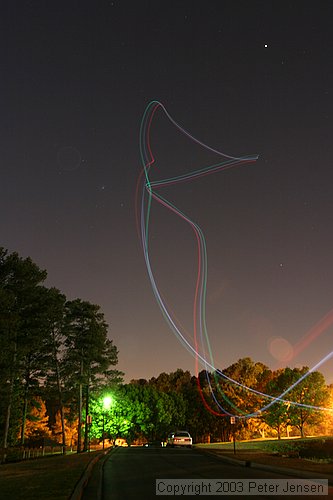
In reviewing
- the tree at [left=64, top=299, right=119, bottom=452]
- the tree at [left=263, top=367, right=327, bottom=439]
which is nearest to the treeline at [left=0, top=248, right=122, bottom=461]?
the tree at [left=64, top=299, right=119, bottom=452]

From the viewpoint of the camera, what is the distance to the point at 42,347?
188 feet

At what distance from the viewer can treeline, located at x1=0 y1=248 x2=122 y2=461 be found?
45.8 m

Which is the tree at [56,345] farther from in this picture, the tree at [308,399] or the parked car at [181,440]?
the tree at [308,399]

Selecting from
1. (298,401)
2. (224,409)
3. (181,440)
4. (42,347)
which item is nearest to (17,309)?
(42,347)

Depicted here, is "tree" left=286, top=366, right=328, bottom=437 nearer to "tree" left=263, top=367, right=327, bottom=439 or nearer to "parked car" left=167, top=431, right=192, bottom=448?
"tree" left=263, top=367, right=327, bottom=439

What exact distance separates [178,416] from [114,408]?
1534 cm

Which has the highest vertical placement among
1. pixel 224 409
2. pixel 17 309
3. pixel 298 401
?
pixel 17 309

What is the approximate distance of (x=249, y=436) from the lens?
85.6 meters

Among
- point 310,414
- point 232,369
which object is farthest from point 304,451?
point 232,369

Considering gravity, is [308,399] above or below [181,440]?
above

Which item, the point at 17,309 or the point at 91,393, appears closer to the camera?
the point at 17,309

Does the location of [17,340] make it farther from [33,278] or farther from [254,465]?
[254,465]

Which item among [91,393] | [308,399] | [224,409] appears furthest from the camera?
[224,409]

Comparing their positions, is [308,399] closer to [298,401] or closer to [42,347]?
[298,401]
